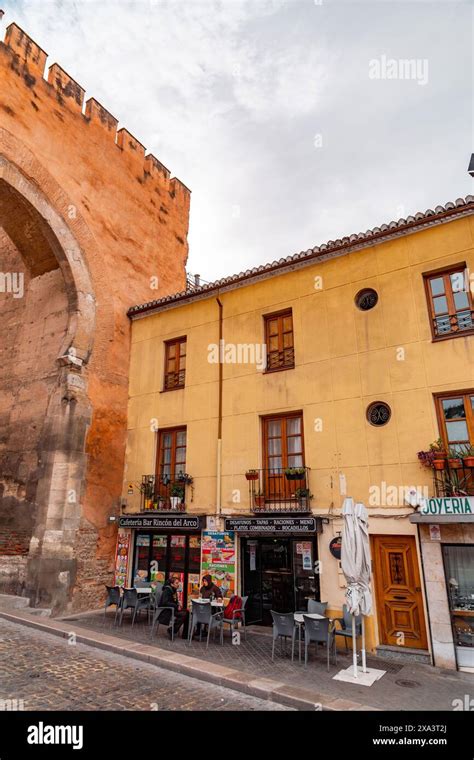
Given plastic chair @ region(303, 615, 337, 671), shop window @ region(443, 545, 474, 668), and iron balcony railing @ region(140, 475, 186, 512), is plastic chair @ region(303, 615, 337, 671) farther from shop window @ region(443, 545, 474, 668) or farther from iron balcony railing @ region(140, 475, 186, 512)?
iron balcony railing @ region(140, 475, 186, 512)

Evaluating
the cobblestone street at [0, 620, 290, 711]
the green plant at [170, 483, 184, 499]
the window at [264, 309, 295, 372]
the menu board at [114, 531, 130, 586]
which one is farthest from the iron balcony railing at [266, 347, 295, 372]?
the cobblestone street at [0, 620, 290, 711]

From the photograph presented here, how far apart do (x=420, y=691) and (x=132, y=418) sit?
415 inches

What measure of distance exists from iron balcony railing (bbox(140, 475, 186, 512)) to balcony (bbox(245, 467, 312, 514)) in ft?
7.32

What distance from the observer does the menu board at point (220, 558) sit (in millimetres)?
11539

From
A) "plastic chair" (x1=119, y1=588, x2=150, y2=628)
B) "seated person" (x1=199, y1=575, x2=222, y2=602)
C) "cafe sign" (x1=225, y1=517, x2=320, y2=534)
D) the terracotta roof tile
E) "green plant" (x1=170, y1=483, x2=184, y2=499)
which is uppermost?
the terracotta roof tile

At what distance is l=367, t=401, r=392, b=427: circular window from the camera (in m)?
10.2

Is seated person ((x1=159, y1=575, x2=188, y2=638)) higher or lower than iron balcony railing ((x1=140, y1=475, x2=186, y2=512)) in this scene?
lower

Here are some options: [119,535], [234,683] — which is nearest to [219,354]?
[119,535]

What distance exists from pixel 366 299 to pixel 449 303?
1927 mm

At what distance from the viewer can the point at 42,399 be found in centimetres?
1405

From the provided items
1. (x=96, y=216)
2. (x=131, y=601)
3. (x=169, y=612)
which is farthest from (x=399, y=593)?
(x=96, y=216)

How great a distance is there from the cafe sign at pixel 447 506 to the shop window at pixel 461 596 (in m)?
0.81

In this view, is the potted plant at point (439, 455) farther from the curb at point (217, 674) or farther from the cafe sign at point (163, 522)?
the cafe sign at point (163, 522)

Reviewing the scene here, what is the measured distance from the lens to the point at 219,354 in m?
13.4
